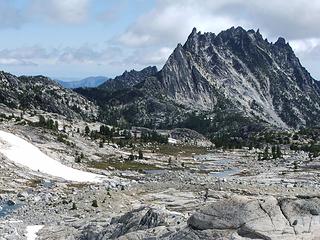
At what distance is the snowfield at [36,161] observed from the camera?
350 feet

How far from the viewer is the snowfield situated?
4205 inches

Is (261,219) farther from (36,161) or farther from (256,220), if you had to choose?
(36,161)

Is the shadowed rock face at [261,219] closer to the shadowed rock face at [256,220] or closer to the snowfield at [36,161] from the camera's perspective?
the shadowed rock face at [256,220]

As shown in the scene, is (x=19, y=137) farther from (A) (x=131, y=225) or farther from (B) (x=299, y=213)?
(B) (x=299, y=213)

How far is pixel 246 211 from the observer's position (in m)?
28.7

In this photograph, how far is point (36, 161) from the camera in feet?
376

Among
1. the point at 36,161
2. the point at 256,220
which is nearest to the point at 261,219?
the point at 256,220

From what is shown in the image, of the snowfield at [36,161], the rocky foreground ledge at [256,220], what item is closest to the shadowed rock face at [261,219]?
the rocky foreground ledge at [256,220]

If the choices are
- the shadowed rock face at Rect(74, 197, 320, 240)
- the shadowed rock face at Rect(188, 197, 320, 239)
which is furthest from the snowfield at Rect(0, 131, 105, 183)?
the shadowed rock face at Rect(188, 197, 320, 239)

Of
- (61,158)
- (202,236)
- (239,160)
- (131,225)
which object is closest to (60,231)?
(131,225)

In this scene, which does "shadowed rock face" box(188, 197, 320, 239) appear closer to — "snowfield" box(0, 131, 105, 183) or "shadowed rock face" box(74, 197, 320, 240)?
"shadowed rock face" box(74, 197, 320, 240)

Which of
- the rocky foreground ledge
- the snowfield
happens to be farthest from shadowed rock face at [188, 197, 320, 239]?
the snowfield

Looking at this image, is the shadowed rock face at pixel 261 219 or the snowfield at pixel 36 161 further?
the snowfield at pixel 36 161

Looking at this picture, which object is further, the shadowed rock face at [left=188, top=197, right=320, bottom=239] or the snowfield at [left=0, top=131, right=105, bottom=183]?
the snowfield at [left=0, top=131, right=105, bottom=183]
